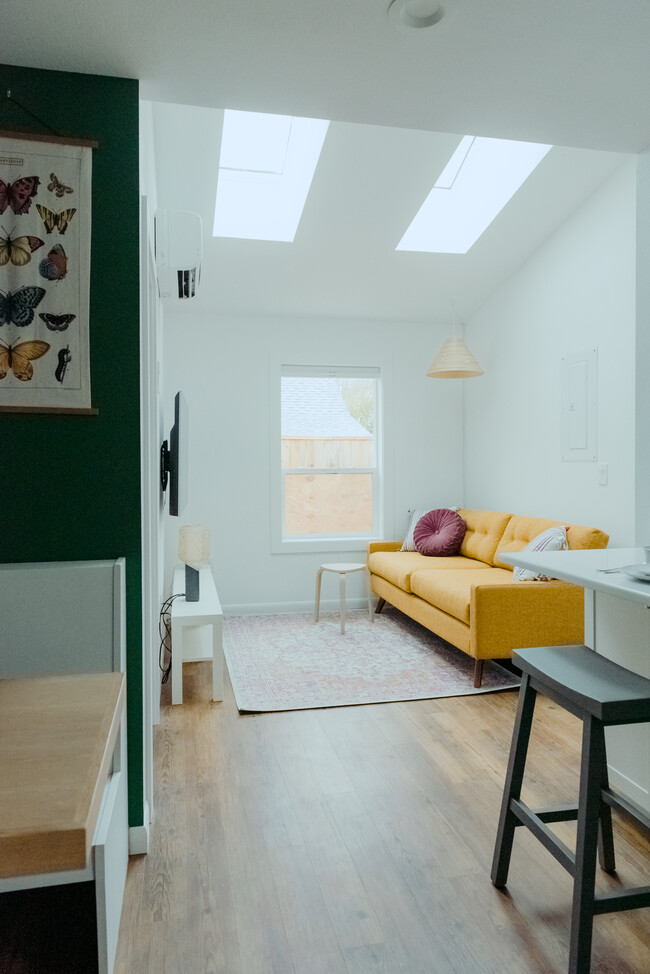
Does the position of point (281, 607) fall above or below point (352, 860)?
above

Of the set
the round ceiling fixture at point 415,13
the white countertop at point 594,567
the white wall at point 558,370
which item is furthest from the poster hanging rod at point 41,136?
the white wall at point 558,370

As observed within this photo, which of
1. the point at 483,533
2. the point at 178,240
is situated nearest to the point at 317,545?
the point at 483,533

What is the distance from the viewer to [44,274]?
1859 millimetres

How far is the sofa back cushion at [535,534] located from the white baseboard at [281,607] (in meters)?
1.41

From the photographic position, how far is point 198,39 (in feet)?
6.06


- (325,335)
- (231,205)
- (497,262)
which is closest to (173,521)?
(325,335)

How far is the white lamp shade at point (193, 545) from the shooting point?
16.1ft

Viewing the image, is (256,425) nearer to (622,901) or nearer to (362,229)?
(362,229)

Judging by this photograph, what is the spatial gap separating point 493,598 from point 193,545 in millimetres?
2326

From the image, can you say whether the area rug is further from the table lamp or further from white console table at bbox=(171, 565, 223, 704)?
the table lamp

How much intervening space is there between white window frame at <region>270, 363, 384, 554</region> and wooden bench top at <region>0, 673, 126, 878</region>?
12.8 ft

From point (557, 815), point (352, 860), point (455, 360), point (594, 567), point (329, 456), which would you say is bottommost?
point (352, 860)

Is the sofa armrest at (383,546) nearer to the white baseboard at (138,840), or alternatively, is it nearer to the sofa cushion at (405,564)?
the sofa cushion at (405,564)

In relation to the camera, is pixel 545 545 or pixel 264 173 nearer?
pixel 545 545
